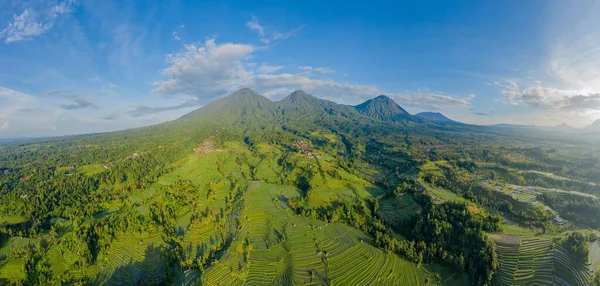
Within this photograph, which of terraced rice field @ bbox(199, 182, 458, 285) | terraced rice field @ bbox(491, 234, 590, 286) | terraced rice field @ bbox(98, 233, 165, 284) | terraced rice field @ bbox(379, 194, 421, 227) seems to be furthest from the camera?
terraced rice field @ bbox(379, 194, 421, 227)

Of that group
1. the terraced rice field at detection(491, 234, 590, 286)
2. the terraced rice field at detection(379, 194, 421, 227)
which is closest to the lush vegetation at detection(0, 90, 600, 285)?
the terraced rice field at detection(491, 234, 590, 286)

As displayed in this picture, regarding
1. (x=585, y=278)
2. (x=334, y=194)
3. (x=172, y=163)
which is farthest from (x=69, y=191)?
(x=585, y=278)

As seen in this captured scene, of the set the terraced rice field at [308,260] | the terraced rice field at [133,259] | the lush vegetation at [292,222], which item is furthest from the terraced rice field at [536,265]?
the terraced rice field at [133,259]

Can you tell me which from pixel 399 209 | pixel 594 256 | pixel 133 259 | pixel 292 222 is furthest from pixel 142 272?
pixel 594 256

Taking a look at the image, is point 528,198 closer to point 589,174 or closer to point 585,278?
point 585,278

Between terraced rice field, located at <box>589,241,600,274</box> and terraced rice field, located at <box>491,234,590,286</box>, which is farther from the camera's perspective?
terraced rice field, located at <box>589,241,600,274</box>

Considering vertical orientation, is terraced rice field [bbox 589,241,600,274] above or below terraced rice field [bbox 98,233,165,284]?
above

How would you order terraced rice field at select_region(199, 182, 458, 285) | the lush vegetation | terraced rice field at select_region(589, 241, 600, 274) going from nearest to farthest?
terraced rice field at select_region(589, 241, 600, 274) < terraced rice field at select_region(199, 182, 458, 285) < the lush vegetation

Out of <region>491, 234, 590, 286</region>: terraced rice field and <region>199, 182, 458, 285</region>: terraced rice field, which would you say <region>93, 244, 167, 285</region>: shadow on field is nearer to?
<region>199, 182, 458, 285</region>: terraced rice field
